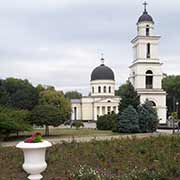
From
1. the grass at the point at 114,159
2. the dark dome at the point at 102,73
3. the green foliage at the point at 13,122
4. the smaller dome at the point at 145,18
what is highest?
the smaller dome at the point at 145,18

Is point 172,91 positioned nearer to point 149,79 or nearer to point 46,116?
point 149,79

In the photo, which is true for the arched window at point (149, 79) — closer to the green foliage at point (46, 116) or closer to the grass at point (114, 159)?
the green foliage at point (46, 116)

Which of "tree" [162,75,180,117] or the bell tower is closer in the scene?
the bell tower

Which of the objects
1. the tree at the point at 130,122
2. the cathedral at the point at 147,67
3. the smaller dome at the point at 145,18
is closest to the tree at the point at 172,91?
the cathedral at the point at 147,67

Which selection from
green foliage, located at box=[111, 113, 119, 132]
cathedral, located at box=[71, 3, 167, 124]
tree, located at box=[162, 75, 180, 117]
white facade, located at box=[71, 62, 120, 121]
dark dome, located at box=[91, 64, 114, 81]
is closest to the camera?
green foliage, located at box=[111, 113, 119, 132]

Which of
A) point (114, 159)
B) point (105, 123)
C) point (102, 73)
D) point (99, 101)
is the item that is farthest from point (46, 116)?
point (102, 73)

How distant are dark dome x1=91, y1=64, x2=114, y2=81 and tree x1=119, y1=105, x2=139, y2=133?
140 ft

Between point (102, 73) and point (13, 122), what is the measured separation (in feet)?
178

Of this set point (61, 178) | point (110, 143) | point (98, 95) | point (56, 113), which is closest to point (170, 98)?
point (98, 95)

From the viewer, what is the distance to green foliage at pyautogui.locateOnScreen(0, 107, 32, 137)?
30031 millimetres

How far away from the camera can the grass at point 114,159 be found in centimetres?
1118

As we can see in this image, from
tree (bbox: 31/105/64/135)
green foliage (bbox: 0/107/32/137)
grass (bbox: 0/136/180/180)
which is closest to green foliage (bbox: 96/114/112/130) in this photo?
tree (bbox: 31/105/64/135)

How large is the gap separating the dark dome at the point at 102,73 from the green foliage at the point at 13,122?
1929 inches

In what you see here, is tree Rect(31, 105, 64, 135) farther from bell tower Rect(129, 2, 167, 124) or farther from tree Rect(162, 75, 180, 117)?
tree Rect(162, 75, 180, 117)
